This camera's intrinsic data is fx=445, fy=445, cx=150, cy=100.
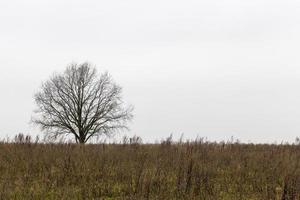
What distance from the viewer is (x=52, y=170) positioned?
9.06 metres

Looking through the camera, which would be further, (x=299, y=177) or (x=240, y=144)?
(x=240, y=144)

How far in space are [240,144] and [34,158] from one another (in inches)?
255

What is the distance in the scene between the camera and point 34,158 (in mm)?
9875

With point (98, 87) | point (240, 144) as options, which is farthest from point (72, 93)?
point (240, 144)

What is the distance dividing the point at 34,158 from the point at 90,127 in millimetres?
39966

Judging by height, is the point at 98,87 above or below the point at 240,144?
above

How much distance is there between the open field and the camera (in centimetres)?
735

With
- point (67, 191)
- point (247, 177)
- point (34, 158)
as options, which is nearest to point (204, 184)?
point (247, 177)

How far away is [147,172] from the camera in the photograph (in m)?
8.27

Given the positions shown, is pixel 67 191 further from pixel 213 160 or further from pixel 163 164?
pixel 213 160

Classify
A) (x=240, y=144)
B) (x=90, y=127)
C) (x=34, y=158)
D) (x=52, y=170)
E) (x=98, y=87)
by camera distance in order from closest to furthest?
(x=52, y=170)
(x=34, y=158)
(x=240, y=144)
(x=90, y=127)
(x=98, y=87)

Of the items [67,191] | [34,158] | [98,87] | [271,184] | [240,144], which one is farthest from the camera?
[98,87]

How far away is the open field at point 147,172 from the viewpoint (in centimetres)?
735

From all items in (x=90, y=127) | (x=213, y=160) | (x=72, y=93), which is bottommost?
(x=213, y=160)
